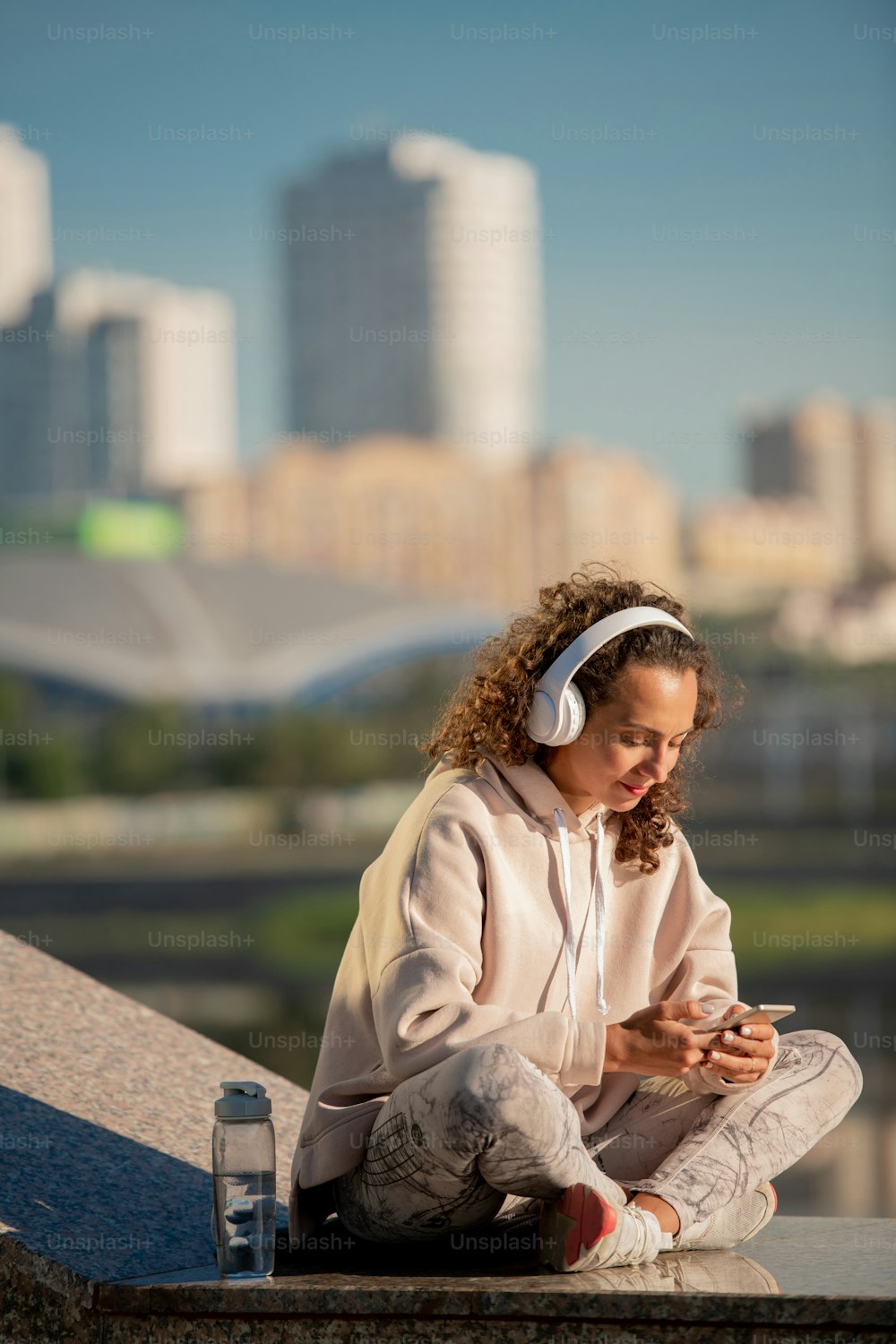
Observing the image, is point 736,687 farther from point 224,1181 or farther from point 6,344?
point 6,344

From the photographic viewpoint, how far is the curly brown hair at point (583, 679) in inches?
96.8

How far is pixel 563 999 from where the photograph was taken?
97.3 inches

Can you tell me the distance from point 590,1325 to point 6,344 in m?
81.3

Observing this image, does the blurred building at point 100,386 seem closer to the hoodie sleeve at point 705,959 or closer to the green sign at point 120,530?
the green sign at point 120,530

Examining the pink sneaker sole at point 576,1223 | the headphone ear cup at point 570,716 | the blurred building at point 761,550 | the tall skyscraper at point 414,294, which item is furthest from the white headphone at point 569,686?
the tall skyscraper at point 414,294

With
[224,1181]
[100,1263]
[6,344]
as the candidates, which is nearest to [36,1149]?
[100,1263]

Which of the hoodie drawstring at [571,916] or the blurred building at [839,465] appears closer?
the hoodie drawstring at [571,916]

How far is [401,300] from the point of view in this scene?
88938 mm

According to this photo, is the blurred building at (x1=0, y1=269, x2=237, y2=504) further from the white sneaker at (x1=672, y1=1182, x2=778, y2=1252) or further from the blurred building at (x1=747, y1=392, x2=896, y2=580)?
the white sneaker at (x1=672, y1=1182, x2=778, y2=1252)

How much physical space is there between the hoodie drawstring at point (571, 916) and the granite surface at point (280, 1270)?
34 cm

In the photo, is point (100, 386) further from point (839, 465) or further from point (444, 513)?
point (839, 465)

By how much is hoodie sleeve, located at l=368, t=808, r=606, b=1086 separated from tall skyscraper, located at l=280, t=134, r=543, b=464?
266ft

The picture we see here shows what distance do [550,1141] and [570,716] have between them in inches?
23.5

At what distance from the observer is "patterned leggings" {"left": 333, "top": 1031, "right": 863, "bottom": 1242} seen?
7.00 ft
